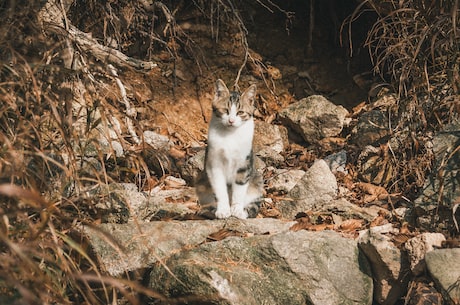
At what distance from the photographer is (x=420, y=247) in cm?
444

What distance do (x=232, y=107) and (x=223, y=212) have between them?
35.1 inches

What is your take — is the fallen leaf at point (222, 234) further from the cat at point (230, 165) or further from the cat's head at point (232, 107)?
the cat's head at point (232, 107)

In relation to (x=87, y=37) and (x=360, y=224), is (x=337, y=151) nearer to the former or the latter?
(x=360, y=224)

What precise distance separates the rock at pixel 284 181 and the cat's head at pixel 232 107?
921 millimetres

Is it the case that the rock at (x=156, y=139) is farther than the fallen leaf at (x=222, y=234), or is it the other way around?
the rock at (x=156, y=139)

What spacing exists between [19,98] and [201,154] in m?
3.13

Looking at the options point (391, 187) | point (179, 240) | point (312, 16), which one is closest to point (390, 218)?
point (391, 187)

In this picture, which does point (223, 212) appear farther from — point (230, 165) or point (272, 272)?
point (272, 272)

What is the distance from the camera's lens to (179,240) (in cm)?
464

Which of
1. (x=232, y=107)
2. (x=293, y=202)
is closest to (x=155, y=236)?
(x=232, y=107)

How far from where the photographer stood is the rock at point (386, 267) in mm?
4473

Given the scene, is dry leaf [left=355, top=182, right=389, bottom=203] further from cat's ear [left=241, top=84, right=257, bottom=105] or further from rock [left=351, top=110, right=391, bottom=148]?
cat's ear [left=241, top=84, right=257, bottom=105]

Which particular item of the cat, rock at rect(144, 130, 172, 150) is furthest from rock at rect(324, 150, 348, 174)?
rock at rect(144, 130, 172, 150)

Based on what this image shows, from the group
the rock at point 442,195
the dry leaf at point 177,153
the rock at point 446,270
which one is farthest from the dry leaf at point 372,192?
the dry leaf at point 177,153
